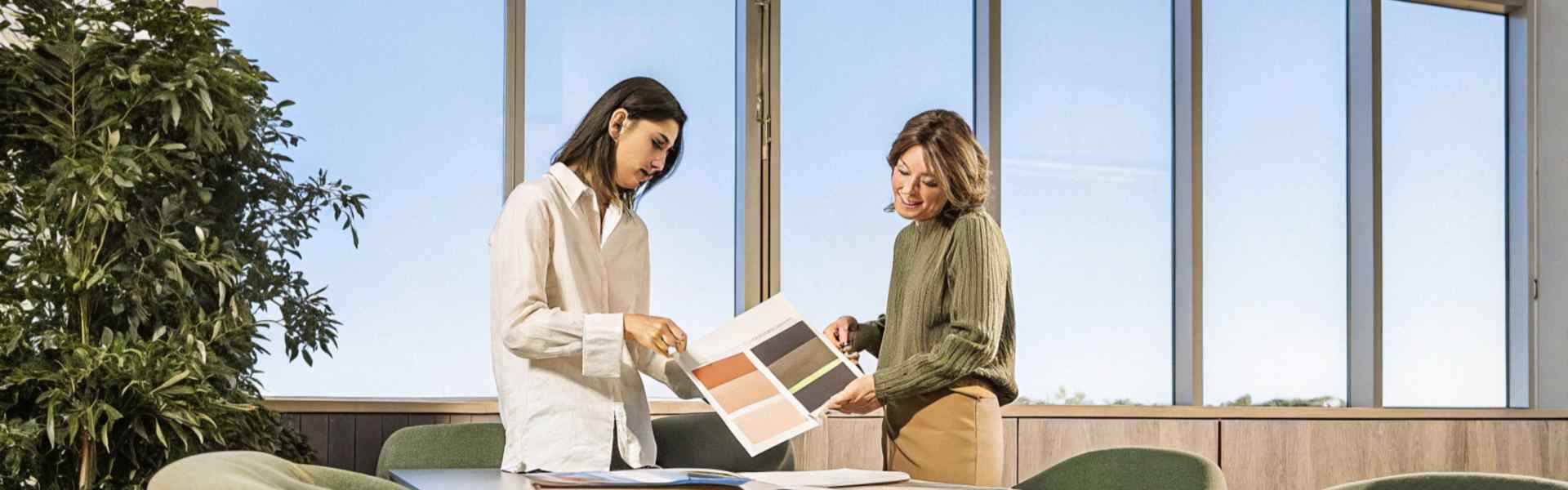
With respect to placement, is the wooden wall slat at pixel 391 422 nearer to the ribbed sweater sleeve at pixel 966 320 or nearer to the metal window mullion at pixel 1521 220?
the ribbed sweater sleeve at pixel 966 320

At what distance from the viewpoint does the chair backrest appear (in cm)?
268

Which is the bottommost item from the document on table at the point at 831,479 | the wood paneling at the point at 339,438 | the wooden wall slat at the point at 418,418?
the wood paneling at the point at 339,438

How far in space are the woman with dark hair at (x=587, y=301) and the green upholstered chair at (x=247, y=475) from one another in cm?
50

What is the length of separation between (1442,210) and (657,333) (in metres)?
4.19

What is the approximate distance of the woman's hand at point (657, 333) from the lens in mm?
2148

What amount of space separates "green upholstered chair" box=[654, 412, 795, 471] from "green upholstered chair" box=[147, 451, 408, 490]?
3.87 feet

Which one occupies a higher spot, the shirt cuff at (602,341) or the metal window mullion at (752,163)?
the metal window mullion at (752,163)

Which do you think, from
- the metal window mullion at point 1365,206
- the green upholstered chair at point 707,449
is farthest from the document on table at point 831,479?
the metal window mullion at point 1365,206

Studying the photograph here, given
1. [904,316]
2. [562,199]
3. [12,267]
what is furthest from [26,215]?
[904,316]

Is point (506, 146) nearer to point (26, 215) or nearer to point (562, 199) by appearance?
point (26, 215)

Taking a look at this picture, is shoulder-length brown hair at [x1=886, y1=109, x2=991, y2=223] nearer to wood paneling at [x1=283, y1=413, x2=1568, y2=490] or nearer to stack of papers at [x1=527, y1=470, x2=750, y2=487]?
stack of papers at [x1=527, y1=470, x2=750, y2=487]

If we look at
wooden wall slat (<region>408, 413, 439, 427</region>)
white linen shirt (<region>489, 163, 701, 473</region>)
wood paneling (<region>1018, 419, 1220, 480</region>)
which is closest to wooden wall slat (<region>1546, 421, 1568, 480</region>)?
wood paneling (<region>1018, 419, 1220, 480</region>)

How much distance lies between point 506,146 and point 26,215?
1.44m

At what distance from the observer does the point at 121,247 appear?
2914mm
